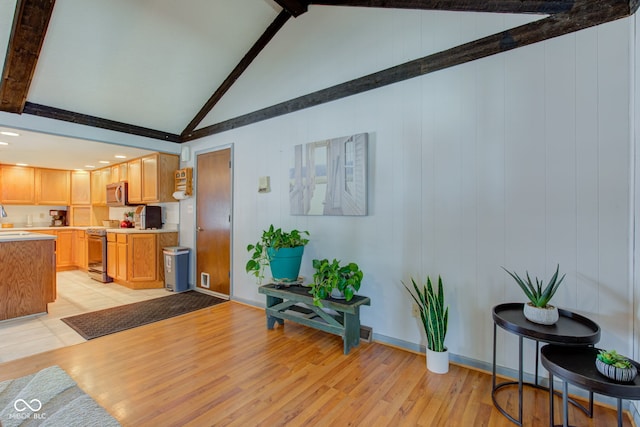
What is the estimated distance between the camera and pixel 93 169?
251 inches

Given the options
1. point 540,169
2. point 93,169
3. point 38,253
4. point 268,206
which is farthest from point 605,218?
point 93,169

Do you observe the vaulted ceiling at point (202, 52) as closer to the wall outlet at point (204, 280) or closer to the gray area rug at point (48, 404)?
the wall outlet at point (204, 280)

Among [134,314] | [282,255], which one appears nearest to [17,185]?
[134,314]

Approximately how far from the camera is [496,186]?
2.14 meters

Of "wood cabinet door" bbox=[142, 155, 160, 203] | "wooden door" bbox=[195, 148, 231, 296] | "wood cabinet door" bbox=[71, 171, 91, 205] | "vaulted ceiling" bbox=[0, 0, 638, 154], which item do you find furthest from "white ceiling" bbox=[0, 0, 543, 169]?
"wood cabinet door" bbox=[71, 171, 91, 205]

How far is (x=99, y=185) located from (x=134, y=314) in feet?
13.8

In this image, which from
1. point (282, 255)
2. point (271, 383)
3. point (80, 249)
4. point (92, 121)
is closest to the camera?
point (271, 383)

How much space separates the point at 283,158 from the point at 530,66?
7.86 ft

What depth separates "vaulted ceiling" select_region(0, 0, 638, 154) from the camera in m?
Result: 2.26

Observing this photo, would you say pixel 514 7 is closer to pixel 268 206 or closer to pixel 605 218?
pixel 605 218

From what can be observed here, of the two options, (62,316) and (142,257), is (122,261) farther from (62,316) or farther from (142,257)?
(62,316)

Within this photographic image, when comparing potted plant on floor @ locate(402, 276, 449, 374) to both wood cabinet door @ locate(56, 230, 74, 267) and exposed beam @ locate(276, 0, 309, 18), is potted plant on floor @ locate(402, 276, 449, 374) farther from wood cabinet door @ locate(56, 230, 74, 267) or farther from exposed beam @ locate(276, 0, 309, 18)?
wood cabinet door @ locate(56, 230, 74, 267)

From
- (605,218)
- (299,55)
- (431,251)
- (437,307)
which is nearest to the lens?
(605,218)

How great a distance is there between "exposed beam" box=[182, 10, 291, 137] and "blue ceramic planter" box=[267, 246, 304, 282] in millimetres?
2596
